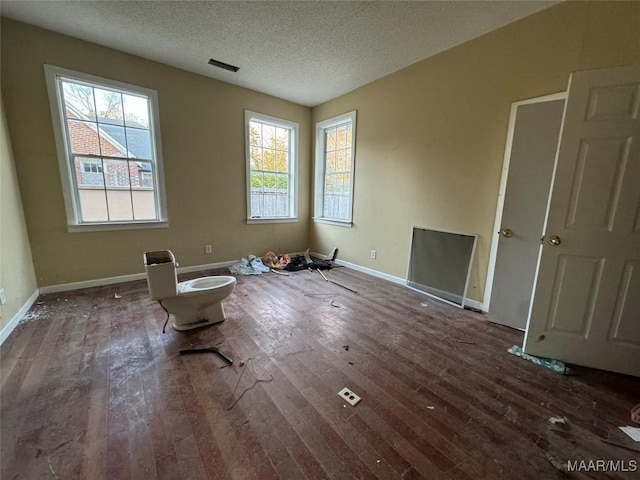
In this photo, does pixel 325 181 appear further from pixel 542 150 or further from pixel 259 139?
pixel 542 150

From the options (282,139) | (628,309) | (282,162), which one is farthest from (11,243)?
(628,309)

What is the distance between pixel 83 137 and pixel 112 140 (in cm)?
26

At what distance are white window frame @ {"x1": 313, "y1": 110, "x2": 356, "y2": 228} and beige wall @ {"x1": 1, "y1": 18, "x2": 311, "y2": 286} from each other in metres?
0.26

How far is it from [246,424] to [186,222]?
308 cm

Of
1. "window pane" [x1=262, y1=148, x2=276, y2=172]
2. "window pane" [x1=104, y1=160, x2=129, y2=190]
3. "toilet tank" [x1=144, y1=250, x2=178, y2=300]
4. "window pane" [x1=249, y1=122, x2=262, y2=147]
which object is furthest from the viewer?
"window pane" [x1=262, y1=148, x2=276, y2=172]

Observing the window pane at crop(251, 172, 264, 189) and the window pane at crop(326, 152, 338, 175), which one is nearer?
the window pane at crop(251, 172, 264, 189)

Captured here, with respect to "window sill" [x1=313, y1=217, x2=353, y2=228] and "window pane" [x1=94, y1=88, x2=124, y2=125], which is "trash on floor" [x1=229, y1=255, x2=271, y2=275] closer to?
"window sill" [x1=313, y1=217, x2=353, y2=228]

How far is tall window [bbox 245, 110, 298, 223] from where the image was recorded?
423 cm

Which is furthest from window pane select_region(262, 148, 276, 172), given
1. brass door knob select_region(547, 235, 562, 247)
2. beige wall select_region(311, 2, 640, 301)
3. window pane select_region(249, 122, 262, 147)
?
brass door knob select_region(547, 235, 562, 247)

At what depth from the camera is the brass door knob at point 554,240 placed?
1.85 metres

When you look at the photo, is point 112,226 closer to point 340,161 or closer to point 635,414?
point 340,161

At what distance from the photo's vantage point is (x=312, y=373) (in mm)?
1770

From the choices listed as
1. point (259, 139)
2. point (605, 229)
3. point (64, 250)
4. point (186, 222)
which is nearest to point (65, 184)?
point (64, 250)

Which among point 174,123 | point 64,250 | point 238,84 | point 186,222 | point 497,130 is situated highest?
point 238,84
